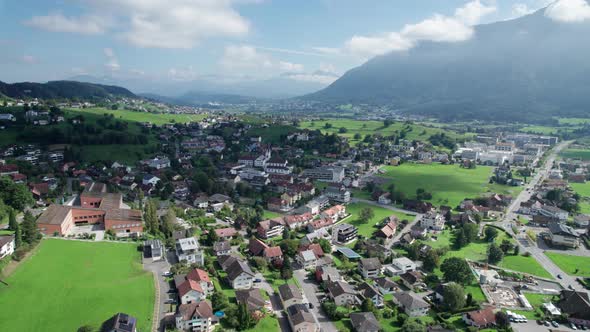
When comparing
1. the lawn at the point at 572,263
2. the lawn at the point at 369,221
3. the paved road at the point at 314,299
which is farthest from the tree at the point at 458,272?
the paved road at the point at 314,299

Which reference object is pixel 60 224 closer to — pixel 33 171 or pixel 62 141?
pixel 33 171

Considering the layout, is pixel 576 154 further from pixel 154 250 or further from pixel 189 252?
pixel 154 250

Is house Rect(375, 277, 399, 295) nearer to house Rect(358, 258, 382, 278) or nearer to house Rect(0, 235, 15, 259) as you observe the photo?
house Rect(358, 258, 382, 278)

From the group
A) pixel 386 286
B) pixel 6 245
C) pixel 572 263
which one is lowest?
pixel 572 263

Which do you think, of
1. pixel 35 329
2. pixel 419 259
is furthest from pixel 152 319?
pixel 419 259

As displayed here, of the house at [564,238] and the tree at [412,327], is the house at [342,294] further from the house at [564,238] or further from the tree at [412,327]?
the house at [564,238]

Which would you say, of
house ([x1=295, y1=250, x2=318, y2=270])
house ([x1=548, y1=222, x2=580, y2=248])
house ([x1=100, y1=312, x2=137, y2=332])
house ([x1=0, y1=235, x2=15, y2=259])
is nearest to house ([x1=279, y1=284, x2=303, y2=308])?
house ([x1=295, y1=250, x2=318, y2=270])

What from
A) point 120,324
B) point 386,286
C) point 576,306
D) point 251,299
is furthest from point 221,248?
point 576,306
